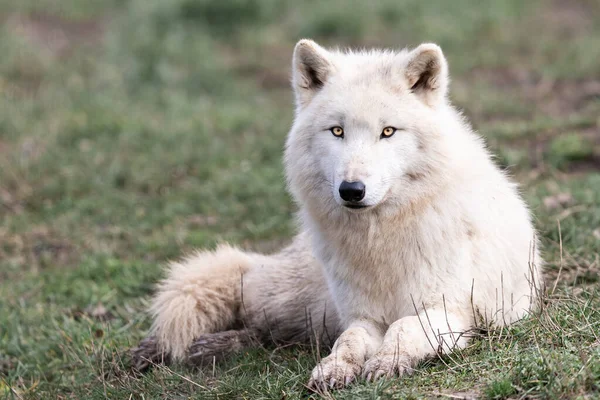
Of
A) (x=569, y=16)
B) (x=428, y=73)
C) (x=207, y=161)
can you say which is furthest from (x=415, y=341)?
(x=569, y=16)

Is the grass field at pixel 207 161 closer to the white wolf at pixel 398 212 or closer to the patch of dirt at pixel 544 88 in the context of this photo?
the patch of dirt at pixel 544 88

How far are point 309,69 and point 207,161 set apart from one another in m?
4.63

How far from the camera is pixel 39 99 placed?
10469mm

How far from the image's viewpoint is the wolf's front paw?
3830mm

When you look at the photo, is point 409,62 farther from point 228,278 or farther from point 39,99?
point 39,99

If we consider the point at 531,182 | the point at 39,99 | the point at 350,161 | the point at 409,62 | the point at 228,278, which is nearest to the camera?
the point at 350,161

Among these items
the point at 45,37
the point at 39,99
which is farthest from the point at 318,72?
the point at 45,37

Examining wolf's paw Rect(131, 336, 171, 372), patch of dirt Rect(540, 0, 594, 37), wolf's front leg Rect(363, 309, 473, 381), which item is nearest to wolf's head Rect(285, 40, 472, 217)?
wolf's front leg Rect(363, 309, 473, 381)

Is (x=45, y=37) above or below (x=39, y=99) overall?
above

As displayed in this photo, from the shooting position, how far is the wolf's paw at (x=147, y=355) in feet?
16.7

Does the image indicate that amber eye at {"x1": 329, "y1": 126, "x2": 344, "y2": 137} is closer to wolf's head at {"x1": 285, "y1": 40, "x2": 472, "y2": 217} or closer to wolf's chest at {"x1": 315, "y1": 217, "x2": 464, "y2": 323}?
wolf's head at {"x1": 285, "y1": 40, "x2": 472, "y2": 217}

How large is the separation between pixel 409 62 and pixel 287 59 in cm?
793

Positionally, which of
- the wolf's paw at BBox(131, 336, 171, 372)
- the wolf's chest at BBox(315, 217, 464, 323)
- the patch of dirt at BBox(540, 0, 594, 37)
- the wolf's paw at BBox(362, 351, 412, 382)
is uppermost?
the patch of dirt at BBox(540, 0, 594, 37)

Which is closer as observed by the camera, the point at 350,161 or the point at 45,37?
the point at 350,161
